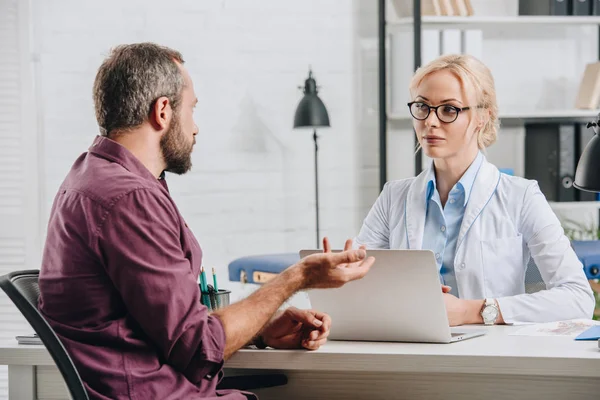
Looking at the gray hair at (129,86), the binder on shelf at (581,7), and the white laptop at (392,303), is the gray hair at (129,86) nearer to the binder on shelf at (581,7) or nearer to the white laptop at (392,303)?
the white laptop at (392,303)

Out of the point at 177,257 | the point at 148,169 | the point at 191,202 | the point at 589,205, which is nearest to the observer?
the point at 177,257

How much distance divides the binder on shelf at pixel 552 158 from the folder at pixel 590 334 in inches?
93.6

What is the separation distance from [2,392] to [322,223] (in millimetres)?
1727

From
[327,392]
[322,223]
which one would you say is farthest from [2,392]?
[327,392]

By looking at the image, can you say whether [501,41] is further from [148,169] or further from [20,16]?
[148,169]

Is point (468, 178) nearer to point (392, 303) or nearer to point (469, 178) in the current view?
point (469, 178)

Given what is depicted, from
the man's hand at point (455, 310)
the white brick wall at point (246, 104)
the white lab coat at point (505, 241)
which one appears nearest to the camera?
the man's hand at point (455, 310)

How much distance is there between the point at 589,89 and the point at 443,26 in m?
0.75

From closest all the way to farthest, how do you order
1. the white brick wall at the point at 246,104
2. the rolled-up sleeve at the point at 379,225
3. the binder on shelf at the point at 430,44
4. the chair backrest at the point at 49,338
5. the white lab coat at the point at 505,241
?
the chair backrest at the point at 49,338 → the white lab coat at the point at 505,241 → the rolled-up sleeve at the point at 379,225 → the binder on shelf at the point at 430,44 → the white brick wall at the point at 246,104

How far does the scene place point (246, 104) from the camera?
4.27 m

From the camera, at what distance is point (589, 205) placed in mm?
3977

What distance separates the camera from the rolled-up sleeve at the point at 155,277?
1.40 m

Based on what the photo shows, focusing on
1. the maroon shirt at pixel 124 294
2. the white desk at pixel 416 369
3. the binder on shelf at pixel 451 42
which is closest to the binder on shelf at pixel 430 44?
the binder on shelf at pixel 451 42

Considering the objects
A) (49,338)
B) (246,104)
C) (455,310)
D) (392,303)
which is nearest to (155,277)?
(49,338)
